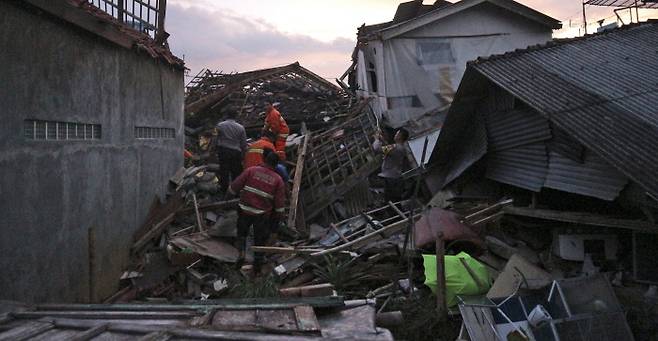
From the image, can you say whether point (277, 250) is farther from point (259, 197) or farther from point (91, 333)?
point (91, 333)

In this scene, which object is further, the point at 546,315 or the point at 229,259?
the point at 229,259

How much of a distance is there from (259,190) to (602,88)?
5.17 meters

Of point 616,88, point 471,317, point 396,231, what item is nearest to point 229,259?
point 396,231

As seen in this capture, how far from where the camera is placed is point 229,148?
941 centimetres

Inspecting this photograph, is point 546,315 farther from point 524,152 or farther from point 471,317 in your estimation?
point 524,152

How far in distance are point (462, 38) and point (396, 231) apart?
32.6 feet

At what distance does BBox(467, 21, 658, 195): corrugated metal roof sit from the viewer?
5.56m

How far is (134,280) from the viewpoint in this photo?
7211mm

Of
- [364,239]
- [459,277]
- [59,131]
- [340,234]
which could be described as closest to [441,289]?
[459,277]

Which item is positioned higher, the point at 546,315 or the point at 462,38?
the point at 462,38

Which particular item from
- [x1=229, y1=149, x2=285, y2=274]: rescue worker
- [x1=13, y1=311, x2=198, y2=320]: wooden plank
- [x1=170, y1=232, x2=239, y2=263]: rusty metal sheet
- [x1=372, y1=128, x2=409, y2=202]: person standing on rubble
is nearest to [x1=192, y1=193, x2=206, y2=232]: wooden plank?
[x1=170, y1=232, x2=239, y2=263]: rusty metal sheet

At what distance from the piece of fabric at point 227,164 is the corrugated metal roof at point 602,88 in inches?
182

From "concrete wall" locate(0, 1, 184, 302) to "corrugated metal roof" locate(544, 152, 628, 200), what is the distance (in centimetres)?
636

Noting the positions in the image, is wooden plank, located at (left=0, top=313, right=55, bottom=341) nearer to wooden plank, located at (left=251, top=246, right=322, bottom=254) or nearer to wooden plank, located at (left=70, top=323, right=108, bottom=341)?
wooden plank, located at (left=70, top=323, right=108, bottom=341)
